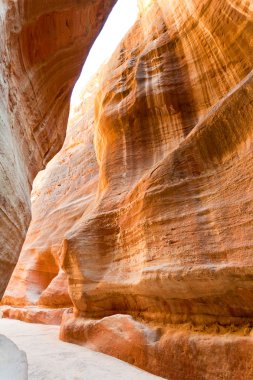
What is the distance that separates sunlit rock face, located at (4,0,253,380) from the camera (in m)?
3.53

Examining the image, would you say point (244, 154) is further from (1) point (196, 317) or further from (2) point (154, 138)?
(2) point (154, 138)

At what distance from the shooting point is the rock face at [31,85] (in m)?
3.29

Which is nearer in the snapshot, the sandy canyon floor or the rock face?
the rock face

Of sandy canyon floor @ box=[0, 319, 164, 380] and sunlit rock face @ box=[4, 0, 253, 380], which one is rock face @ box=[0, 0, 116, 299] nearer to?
sandy canyon floor @ box=[0, 319, 164, 380]

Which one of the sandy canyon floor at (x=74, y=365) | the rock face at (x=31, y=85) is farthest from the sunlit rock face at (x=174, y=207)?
the rock face at (x=31, y=85)

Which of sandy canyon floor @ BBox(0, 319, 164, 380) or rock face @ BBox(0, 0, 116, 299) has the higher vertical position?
rock face @ BBox(0, 0, 116, 299)

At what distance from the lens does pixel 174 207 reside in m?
4.47

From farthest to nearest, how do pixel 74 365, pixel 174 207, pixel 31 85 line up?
1. pixel 31 85
2. pixel 174 207
3. pixel 74 365

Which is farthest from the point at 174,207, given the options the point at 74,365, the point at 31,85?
the point at 31,85

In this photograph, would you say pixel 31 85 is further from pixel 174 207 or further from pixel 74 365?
pixel 74 365

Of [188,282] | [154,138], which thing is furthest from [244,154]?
[154,138]

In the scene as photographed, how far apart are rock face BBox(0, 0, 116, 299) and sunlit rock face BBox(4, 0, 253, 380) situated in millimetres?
1663

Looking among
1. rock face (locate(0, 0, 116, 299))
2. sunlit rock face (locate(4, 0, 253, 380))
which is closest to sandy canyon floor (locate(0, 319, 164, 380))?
sunlit rock face (locate(4, 0, 253, 380))

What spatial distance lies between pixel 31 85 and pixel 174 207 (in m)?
2.89
